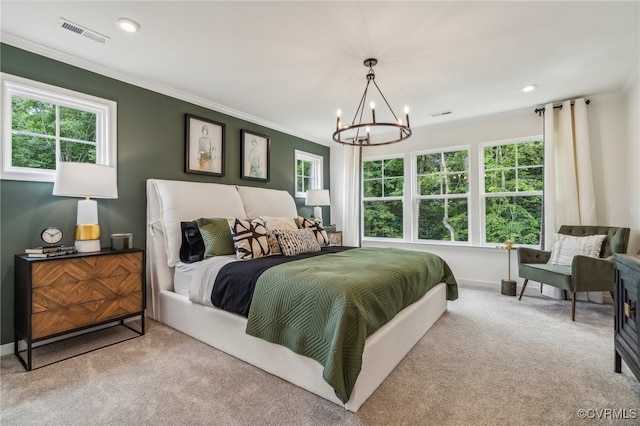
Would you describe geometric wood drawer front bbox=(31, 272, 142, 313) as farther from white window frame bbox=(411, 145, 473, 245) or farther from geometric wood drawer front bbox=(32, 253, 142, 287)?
white window frame bbox=(411, 145, 473, 245)

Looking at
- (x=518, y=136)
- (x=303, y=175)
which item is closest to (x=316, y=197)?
(x=303, y=175)

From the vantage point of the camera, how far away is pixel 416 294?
8.18 ft

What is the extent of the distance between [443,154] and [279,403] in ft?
14.2

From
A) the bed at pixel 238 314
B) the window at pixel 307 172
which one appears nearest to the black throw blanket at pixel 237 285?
the bed at pixel 238 314

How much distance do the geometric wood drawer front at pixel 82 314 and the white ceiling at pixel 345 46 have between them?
2112 mm

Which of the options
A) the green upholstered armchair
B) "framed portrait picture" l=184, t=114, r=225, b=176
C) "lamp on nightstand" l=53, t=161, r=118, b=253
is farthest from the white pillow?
"lamp on nightstand" l=53, t=161, r=118, b=253

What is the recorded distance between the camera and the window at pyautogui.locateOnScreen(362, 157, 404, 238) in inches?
208

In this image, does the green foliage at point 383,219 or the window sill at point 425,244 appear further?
the green foliage at point 383,219

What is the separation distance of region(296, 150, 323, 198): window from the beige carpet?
3.26 metres

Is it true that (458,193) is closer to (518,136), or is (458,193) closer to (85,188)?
(518,136)

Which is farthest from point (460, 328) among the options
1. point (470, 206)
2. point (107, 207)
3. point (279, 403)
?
point (107, 207)

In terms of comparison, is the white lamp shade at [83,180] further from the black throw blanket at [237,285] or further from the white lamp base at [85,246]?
the black throw blanket at [237,285]

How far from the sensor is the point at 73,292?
2.28m

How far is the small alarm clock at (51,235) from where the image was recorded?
2.37m
